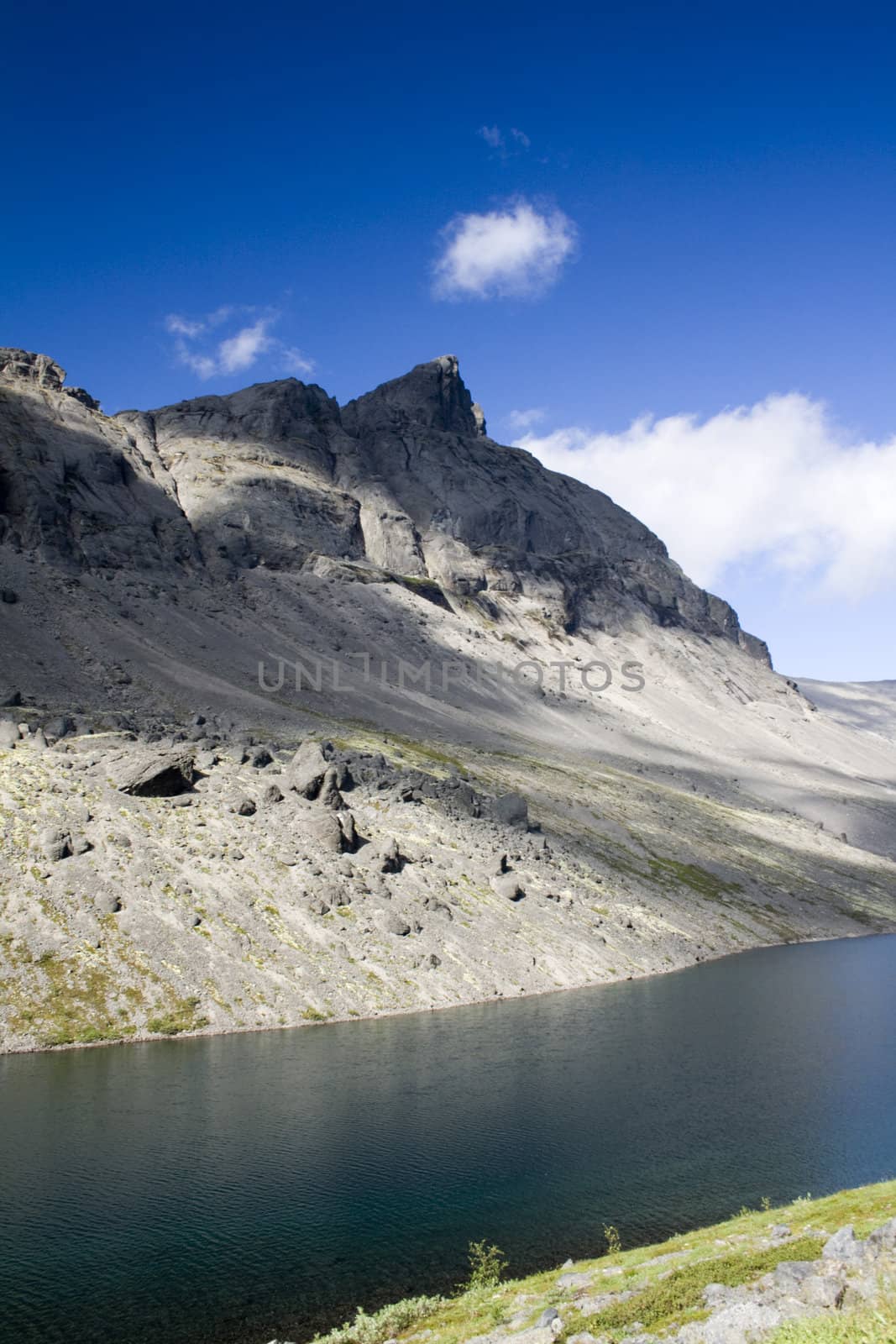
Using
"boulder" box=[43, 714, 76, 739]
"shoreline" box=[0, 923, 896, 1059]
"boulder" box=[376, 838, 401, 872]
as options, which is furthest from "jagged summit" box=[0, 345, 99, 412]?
"shoreline" box=[0, 923, 896, 1059]

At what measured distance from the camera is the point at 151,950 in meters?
57.9

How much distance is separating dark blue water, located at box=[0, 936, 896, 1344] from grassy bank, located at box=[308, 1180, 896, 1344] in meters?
3.34

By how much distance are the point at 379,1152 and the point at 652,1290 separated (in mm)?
19639

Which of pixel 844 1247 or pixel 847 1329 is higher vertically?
pixel 847 1329

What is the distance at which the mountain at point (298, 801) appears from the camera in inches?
2368

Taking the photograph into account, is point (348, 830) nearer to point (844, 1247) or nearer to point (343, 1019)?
point (343, 1019)

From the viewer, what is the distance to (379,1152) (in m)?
36.8

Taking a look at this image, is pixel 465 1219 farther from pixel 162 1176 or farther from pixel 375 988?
pixel 375 988

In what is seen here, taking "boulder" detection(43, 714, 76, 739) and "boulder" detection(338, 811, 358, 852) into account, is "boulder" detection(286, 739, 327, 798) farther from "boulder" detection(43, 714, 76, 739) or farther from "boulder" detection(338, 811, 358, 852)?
"boulder" detection(43, 714, 76, 739)

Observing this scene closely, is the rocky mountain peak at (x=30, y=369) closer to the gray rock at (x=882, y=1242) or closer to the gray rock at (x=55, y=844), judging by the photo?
the gray rock at (x=55, y=844)

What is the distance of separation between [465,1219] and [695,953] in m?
60.5

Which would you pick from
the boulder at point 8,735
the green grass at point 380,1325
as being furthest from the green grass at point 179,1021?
the green grass at point 380,1325

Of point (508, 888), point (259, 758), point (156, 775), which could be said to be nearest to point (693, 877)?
point (508, 888)

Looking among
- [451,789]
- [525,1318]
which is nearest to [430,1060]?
[525,1318]
